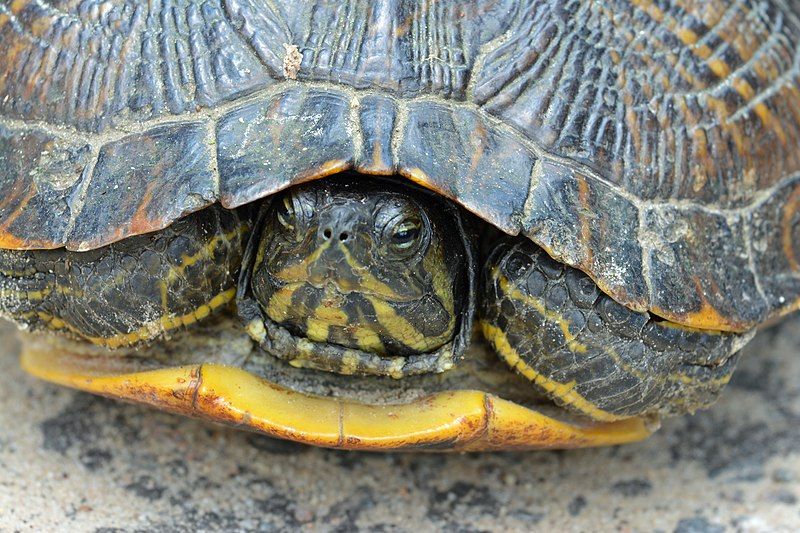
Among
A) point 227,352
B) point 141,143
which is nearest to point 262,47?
point 141,143

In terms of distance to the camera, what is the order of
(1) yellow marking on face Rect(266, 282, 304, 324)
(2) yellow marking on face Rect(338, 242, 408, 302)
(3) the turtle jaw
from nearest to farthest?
(2) yellow marking on face Rect(338, 242, 408, 302) < (1) yellow marking on face Rect(266, 282, 304, 324) < (3) the turtle jaw

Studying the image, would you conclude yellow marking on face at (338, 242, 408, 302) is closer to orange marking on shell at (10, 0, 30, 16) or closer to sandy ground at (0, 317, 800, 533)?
sandy ground at (0, 317, 800, 533)

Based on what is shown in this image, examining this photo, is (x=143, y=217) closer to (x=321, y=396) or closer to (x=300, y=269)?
(x=300, y=269)

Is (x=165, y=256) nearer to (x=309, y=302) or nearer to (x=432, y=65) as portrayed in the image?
(x=309, y=302)

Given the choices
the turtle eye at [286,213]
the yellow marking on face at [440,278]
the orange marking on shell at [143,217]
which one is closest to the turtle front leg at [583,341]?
the yellow marking on face at [440,278]

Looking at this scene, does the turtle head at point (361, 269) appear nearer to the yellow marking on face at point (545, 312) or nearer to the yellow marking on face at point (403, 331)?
the yellow marking on face at point (403, 331)

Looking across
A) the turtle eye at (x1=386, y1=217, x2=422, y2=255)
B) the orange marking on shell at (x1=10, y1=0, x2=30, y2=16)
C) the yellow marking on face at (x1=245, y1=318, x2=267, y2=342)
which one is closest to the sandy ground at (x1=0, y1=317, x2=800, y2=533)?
the yellow marking on face at (x1=245, y1=318, x2=267, y2=342)

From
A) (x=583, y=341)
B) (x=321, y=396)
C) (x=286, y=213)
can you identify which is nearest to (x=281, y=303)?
(x=286, y=213)
